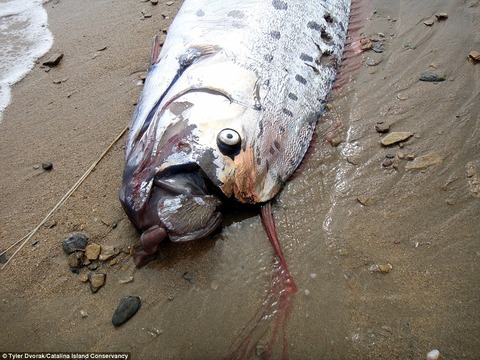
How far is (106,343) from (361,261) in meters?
1.61

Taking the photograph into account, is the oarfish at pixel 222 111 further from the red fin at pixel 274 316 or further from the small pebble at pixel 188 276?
the red fin at pixel 274 316

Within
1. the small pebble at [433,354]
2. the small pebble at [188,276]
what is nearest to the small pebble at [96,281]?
the small pebble at [188,276]

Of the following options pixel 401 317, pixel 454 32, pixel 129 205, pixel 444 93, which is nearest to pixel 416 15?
pixel 454 32

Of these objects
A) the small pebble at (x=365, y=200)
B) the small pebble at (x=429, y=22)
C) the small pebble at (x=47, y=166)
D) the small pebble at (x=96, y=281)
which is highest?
the small pebble at (x=429, y=22)

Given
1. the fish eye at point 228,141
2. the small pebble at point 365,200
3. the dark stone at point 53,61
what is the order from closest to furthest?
the fish eye at point 228,141, the small pebble at point 365,200, the dark stone at point 53,61

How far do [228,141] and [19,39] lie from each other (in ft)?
13.3

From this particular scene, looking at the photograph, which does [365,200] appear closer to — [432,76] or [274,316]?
[274,316]

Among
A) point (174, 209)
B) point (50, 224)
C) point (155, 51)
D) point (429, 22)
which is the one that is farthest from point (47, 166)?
point (429, 22)

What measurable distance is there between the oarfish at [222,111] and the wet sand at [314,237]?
281 millimetres

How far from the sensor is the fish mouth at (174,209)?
2107 millimetres

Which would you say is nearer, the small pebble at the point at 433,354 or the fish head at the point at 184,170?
the small pebble at the point at 433,354

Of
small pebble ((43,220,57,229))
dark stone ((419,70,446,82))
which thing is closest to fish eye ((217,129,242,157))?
small pebble ((43,220,57,229))

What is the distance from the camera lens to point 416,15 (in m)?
3.99

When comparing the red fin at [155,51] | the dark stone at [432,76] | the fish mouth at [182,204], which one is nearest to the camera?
the fish mouth at [182,204]
